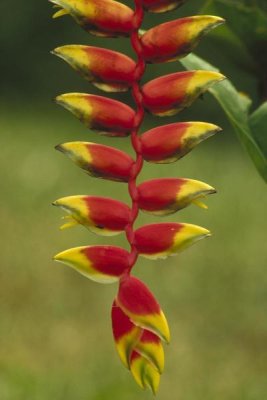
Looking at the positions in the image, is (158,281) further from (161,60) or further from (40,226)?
(161,60)

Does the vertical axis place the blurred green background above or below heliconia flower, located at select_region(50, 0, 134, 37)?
below

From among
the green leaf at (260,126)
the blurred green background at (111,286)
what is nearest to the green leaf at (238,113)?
the green leaf at (260,126)

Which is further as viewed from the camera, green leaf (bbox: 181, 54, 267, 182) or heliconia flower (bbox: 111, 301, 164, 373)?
green leaf (bbox: 181, 54, 267, 182)

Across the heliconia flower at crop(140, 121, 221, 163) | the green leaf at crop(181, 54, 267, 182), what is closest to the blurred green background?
the green leaf at crop(181, 54, 267, 182)

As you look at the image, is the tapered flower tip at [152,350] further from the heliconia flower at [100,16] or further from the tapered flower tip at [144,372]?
the heliconia flower at [100,16]

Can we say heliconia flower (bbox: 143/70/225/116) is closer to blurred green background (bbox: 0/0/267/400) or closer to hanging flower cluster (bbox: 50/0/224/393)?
hanging flower cluster (bbox: 50/0/224/393)

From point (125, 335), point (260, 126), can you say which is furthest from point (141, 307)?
point (260, 126)

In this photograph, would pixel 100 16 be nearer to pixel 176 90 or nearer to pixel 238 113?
pixel 176 90

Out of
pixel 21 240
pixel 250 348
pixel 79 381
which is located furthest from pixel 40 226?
pixel 79 381
